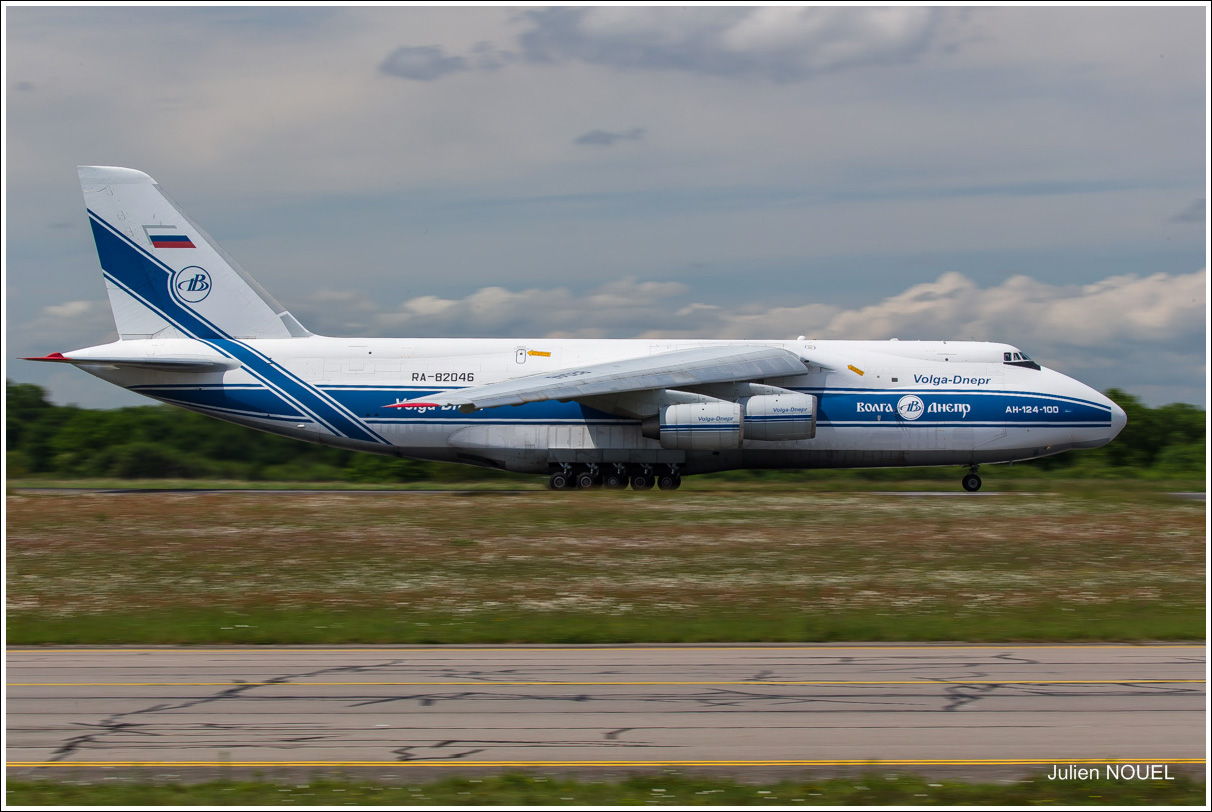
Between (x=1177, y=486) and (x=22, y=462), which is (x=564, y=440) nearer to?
(x=1177, y=486)

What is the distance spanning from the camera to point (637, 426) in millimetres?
29578

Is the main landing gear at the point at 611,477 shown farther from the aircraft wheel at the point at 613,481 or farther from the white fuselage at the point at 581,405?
the white fuselage at the point at 581,405

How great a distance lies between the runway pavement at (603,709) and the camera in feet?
27.6

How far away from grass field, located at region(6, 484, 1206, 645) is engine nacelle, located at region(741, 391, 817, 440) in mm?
2502

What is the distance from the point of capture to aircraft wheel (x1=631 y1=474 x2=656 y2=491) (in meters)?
30.3

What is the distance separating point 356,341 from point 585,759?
23.5 metres

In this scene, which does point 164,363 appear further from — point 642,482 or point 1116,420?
point 1116,420

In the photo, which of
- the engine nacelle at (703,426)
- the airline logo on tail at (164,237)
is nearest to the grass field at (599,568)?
the engine nacelle at (703,426)

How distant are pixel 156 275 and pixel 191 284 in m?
0.99

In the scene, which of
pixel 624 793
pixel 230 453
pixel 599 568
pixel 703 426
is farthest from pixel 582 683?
pixel 230 453

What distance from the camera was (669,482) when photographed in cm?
3034

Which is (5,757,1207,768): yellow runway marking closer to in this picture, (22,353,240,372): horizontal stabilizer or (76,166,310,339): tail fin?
(22,353,240,372): horizontal stabilizer

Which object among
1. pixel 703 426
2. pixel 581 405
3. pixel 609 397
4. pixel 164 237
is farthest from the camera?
pixel 164 237

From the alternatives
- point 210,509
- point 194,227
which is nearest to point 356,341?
point 194,227
